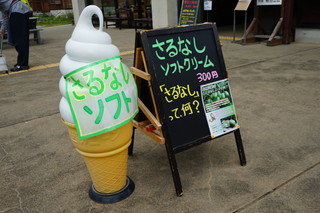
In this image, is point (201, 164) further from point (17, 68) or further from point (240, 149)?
point (17, 68)

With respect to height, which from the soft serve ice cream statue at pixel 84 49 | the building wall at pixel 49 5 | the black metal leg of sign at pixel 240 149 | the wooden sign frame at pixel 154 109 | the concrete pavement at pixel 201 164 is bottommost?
the concrete pavement at pixel 201 164

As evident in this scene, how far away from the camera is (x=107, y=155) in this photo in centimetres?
218

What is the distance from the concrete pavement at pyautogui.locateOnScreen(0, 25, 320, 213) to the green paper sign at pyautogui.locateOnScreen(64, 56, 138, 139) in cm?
74

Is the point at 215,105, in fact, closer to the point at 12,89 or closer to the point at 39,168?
the point at 39,168

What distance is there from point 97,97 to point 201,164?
1349mm

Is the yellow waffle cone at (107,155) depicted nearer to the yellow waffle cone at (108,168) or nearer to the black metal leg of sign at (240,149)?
the yellow waffle cone at (108,168)

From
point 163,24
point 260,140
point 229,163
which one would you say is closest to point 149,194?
point 229,163

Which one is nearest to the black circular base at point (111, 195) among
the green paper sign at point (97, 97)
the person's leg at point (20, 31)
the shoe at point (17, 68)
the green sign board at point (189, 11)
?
the green paper sign at point (97, 97)

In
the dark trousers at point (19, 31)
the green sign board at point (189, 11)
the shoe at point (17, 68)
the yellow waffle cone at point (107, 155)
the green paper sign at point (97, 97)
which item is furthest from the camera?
the green sign board at point (189, 11)

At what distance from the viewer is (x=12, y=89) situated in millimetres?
5629

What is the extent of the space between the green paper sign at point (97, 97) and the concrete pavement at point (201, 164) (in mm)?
744

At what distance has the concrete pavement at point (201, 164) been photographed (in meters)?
2.33

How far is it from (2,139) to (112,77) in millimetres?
2302

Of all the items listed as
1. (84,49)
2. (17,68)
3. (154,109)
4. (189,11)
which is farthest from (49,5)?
(84,49)
